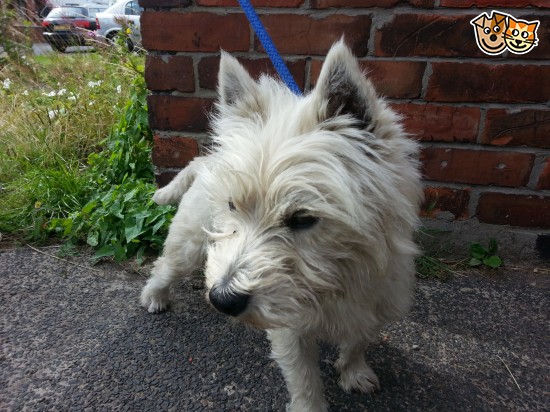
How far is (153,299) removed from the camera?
2.28m

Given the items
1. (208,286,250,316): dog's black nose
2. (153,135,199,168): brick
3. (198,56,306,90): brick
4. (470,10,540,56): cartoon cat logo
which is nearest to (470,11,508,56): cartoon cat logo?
(470,10,540,56): cartoon cat logo

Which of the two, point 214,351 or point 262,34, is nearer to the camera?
point 262,34

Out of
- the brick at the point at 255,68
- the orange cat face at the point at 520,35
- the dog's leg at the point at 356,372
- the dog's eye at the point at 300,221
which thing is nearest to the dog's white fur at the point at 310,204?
the dog's eye at the point at 300,221

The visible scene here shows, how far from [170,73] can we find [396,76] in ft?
4.51

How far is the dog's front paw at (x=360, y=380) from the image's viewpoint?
1.81m

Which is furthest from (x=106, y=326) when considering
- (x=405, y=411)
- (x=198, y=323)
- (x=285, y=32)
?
(x=285, y=32)

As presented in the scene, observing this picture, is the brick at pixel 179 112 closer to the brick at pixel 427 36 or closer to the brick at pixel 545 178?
the brick at pixel 427 36

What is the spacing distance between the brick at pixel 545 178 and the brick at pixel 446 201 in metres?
0.40

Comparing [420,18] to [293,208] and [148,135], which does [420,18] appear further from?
[148,135]

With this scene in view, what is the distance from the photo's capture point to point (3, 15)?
5812 mm

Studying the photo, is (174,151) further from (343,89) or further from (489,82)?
(489,82)

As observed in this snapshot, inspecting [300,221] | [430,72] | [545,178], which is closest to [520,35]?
[430,72]

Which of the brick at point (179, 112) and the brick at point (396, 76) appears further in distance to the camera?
the brick at point (179, 112)

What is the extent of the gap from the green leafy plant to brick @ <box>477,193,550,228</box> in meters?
0.17
